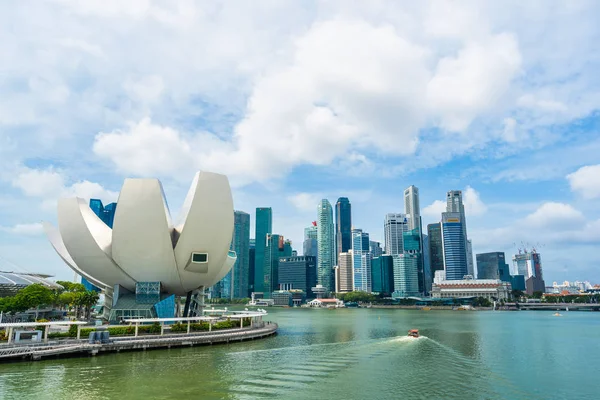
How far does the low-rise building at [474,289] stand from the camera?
15525 cm

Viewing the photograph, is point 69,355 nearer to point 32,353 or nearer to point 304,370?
point 32,353

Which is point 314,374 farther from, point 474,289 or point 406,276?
point 406,276

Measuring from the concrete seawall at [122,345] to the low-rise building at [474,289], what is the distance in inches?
5576

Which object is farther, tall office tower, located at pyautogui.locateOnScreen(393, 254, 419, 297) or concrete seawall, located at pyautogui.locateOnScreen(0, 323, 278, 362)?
tall office tower, located at pyautogui.locateOnScreen(393, 254, 419, 297)

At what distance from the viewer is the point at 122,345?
28.4 m

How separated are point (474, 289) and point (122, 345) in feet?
506

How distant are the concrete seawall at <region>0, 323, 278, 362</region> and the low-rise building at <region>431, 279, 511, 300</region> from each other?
142 meters

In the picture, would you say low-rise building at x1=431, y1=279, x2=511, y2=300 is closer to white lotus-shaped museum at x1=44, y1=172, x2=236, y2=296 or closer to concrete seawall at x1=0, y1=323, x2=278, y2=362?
concrete seawall at x1=0, y1=323, x2=278, y2=362

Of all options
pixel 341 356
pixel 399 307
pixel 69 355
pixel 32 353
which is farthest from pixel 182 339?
pixel 399 307

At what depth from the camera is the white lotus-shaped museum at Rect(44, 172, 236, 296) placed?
34.8 meters

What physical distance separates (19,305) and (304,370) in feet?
110

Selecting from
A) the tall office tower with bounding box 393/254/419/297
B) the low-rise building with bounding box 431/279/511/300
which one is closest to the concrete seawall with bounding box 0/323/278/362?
the low-rise building with bounding box 431/279/511/300

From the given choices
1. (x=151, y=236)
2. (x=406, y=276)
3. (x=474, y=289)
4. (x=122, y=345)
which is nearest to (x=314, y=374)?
(x=122, y=345)

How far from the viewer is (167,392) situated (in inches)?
722
